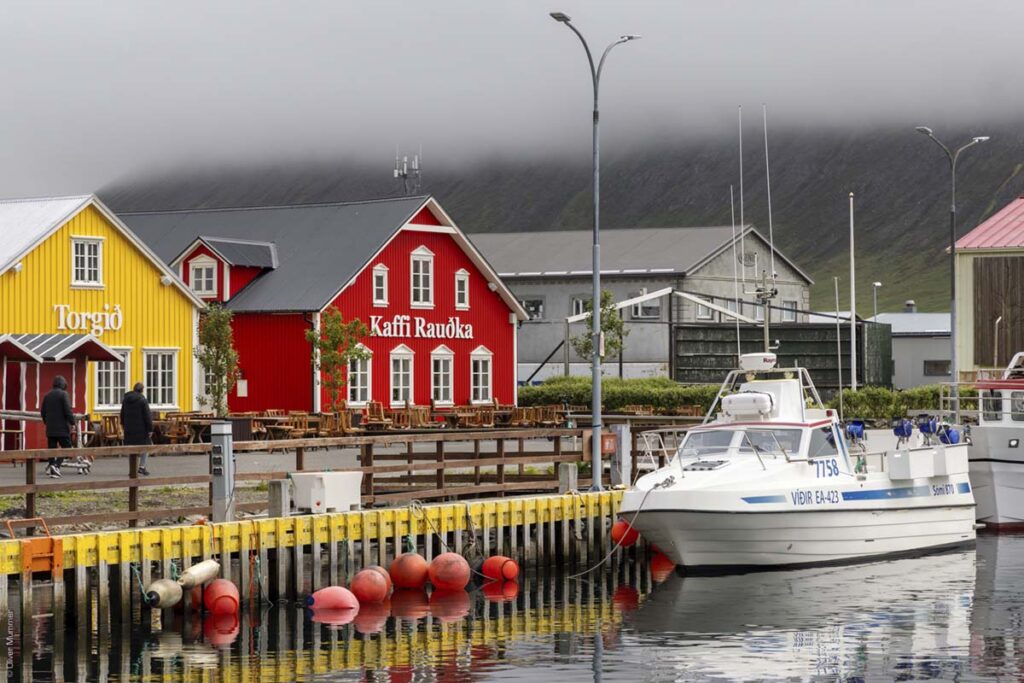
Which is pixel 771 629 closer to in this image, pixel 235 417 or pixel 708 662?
pixel 708 662

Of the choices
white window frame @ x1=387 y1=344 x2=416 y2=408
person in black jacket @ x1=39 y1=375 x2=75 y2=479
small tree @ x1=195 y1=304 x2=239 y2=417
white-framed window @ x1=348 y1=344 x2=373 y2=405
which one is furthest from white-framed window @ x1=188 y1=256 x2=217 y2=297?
person in black jacket @ x1=39 y1=375 x2=75 y2=479

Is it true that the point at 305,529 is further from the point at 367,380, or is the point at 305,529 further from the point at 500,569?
the point at 367,380

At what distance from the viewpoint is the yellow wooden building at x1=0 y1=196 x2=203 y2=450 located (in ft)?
154

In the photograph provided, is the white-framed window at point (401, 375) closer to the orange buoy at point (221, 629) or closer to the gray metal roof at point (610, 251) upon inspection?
the gray metal roof at point (610, 251)

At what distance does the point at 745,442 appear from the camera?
2944 centimetres

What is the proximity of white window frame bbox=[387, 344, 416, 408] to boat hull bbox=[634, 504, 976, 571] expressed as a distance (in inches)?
1200

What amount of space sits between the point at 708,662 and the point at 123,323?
32027 millimetres

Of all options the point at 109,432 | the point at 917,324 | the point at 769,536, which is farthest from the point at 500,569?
the point at 917,324

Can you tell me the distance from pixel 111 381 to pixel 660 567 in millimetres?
23988

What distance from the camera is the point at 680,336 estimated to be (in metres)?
74.0

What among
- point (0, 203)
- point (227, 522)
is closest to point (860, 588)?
point (227, 522)

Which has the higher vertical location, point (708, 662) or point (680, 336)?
point (680, 336)

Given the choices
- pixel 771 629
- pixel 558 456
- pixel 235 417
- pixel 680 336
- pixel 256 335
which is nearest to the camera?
pixel 771 629

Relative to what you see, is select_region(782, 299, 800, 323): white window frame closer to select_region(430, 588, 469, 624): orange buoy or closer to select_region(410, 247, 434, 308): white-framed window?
select_region(410, 247, 434, 308): white-framed window
